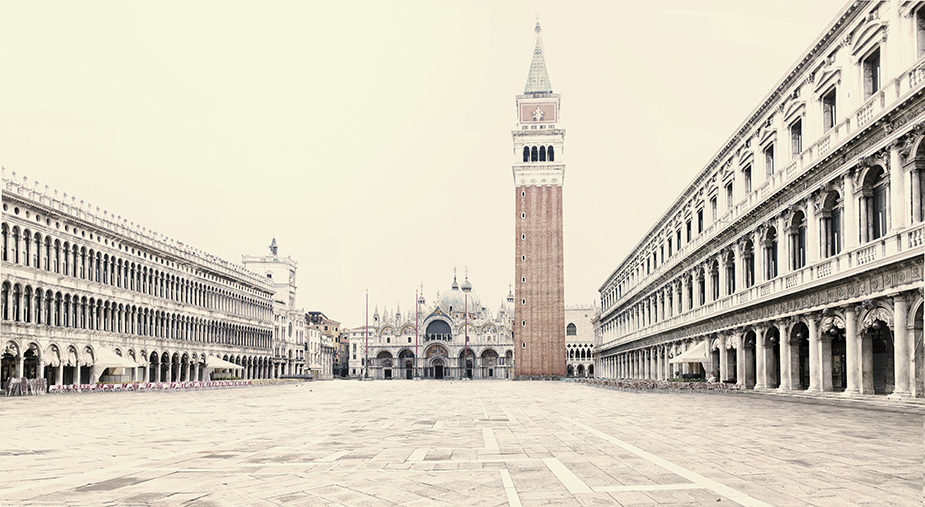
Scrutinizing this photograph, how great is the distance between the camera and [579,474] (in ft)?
31.6

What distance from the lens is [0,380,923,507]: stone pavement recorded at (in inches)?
321

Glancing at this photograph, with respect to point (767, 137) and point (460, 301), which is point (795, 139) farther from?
point (460, 301)

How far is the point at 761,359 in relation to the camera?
34.7 meters

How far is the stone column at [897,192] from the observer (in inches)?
880

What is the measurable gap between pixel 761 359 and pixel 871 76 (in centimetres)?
1397

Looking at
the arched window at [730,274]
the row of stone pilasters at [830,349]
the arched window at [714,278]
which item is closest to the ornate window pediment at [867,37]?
the row of stone pilasters at [830,349]

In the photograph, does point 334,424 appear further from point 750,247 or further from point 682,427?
point 750,247

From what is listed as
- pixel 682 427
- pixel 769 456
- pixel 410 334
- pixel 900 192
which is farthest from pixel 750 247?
pixel 410 334

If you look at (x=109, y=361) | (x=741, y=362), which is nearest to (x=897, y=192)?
(x=741, y=362)

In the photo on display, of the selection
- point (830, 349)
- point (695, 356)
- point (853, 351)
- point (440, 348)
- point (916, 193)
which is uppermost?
point (916, 193)

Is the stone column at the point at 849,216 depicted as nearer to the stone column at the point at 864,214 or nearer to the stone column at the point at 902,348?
the stone column at the point at 864,214

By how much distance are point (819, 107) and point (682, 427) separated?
58.3ft

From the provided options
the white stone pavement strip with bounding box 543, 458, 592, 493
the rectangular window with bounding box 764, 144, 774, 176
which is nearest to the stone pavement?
the white stone pavement strip with bounding box 543, 458, 592, 493

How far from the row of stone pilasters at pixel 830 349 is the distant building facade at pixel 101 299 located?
1543 inches
